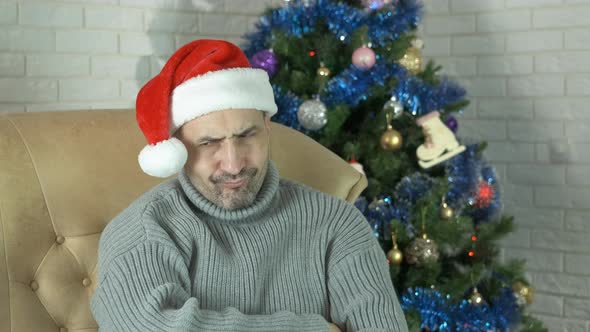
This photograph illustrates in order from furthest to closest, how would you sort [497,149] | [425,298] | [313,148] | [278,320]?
1. [497,149]
2. [425,298]
3. [313,148]
4. [278,320]

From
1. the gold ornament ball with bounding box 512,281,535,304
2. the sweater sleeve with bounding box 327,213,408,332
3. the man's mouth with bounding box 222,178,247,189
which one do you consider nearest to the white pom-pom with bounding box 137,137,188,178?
the man's mouth with bounding box 222,178,247,189

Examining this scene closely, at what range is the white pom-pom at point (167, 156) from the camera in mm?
1646

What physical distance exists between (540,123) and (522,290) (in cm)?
79

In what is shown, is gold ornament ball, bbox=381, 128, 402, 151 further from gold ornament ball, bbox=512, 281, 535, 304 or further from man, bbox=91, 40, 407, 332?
man, bbox=91, 40, 407, 332

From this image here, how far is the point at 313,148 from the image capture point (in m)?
2.22

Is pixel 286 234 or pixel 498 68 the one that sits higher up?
pixel 498 68

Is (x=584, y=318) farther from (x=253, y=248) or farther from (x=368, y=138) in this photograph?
(x=253, y=248)

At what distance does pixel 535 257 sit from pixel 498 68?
0.82m

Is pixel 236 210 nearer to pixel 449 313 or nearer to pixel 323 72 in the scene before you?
pixel 323 72

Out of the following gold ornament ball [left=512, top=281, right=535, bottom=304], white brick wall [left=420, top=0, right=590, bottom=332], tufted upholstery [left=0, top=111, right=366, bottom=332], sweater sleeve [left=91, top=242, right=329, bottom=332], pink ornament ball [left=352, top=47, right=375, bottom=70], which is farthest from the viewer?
white brick wall [left=420, top=0, right=590, bottom=332]

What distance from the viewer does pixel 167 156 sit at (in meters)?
1.64

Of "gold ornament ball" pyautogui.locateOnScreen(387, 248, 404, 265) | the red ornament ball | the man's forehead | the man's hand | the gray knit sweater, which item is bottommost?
"gold ornament ball" pyautogui.locateOnScreen(387, 248, 404, 265)

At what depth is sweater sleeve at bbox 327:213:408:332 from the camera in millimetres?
1718

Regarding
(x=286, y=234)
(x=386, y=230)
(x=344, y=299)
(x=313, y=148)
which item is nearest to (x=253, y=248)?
(x=286, y=234)
